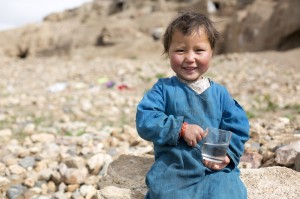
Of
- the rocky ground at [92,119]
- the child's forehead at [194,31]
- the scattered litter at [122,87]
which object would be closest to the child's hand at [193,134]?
the child's forehead at [194,31]

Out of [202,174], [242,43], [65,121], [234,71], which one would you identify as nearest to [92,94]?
[65,121]

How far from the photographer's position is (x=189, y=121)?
207 centimetres

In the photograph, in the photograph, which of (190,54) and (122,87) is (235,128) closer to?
(190,54)

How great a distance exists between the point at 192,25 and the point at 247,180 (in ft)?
3.29

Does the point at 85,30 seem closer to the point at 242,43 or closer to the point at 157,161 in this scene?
the point at 242,43

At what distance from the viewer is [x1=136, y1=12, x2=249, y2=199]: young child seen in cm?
195

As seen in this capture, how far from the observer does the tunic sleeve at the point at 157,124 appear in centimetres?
194

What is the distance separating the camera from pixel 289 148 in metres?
2.74

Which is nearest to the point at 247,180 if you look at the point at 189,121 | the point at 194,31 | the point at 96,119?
the point at 189,121

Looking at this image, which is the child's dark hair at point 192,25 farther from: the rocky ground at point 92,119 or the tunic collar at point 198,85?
the rocky ground at point 92,119

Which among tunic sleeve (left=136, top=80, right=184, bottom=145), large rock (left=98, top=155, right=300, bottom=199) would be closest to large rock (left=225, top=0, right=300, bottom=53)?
large rock (left=98, top=155, right=300, bottom=199)

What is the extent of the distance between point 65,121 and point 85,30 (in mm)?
16682

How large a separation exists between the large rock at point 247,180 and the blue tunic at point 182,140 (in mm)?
200

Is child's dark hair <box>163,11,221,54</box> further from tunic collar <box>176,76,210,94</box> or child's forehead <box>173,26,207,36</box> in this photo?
tunic collar <box>176,76,210,94</box>
